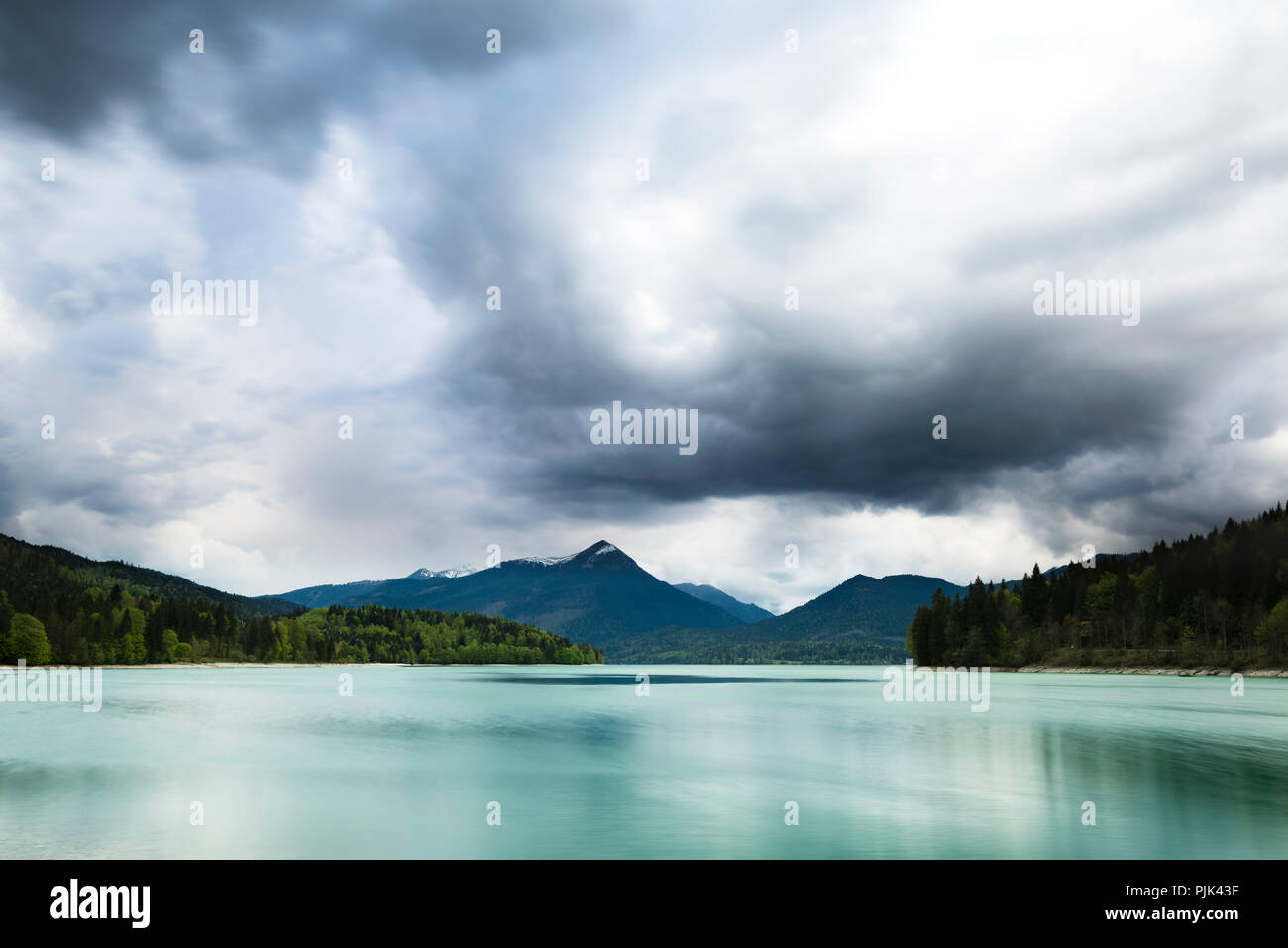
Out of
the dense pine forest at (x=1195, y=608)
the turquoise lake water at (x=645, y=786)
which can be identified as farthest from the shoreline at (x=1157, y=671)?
the turquoise lake water at (x=645, y=786)

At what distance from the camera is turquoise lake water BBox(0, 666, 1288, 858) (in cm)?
2744

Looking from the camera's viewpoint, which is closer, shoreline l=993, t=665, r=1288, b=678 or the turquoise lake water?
the turquoise lake water

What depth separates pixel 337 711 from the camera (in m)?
82.9

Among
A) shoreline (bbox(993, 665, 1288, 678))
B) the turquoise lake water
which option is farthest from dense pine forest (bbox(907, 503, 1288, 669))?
the turquoise lake water

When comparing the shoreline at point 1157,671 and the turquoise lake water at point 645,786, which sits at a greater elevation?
the turquoise lake water at point 645,786

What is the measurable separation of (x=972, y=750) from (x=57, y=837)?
148 feet

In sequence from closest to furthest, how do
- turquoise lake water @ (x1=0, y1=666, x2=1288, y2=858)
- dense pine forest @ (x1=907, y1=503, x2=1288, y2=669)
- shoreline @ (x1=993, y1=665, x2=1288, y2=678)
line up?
turquoise lake water @ (x1=0, y1=666, x2=1288, y2=858)
shoreline @ (x1=993, y1=665, x2=1288, y2=678)
dense pine forest @ (x1=907, y1=503, x2=1288, y2=669)

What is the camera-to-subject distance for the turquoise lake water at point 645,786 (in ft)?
90.0

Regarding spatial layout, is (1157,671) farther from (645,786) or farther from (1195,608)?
(645,786)

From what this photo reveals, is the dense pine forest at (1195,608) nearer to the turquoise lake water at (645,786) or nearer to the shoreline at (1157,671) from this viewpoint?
the shoreline at (1157,671)

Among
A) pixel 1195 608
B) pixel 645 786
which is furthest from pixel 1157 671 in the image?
pixel 645 786

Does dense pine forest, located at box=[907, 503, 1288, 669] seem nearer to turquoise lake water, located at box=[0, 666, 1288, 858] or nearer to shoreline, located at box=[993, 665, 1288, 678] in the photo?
shoreline, located at box=[993, 665, 1288, 678]
